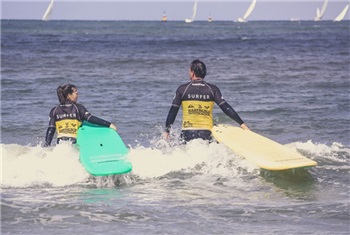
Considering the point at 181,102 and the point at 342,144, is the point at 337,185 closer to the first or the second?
the point at 181,102

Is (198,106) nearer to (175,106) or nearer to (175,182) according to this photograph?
(175,106)

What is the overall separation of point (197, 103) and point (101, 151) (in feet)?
4.41

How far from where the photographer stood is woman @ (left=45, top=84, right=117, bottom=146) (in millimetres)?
8344

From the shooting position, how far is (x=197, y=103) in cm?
850

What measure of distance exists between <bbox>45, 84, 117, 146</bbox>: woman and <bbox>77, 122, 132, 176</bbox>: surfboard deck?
0.18 metres

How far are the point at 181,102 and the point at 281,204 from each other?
7.11 feet

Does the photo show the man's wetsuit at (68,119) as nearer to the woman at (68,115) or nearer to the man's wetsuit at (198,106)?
the woman at (68,115)

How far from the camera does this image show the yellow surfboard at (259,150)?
7.88 metres

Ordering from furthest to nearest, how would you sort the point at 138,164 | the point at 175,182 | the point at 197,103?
the point at 138,164, the point at 197,103, the point at 175,182

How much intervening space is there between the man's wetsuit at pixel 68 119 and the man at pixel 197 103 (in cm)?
104

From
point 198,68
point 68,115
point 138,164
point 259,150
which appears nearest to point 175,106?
point 198,68

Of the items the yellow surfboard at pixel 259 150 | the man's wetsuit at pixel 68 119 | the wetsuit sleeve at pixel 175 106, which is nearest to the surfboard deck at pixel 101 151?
the man's wetsuit at pixel 68 119

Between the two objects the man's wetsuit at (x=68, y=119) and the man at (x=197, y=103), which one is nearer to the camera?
the man's wetsuit at (x=68, y=119)

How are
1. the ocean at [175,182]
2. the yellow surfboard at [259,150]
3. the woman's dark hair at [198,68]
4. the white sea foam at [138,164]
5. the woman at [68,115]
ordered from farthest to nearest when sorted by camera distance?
the woman's dark hair at [198,68]
the woman at [68,115]
the white sea foam at [138,164]
the yellow surfboard at [259,150]
the ocean at [175,182]
